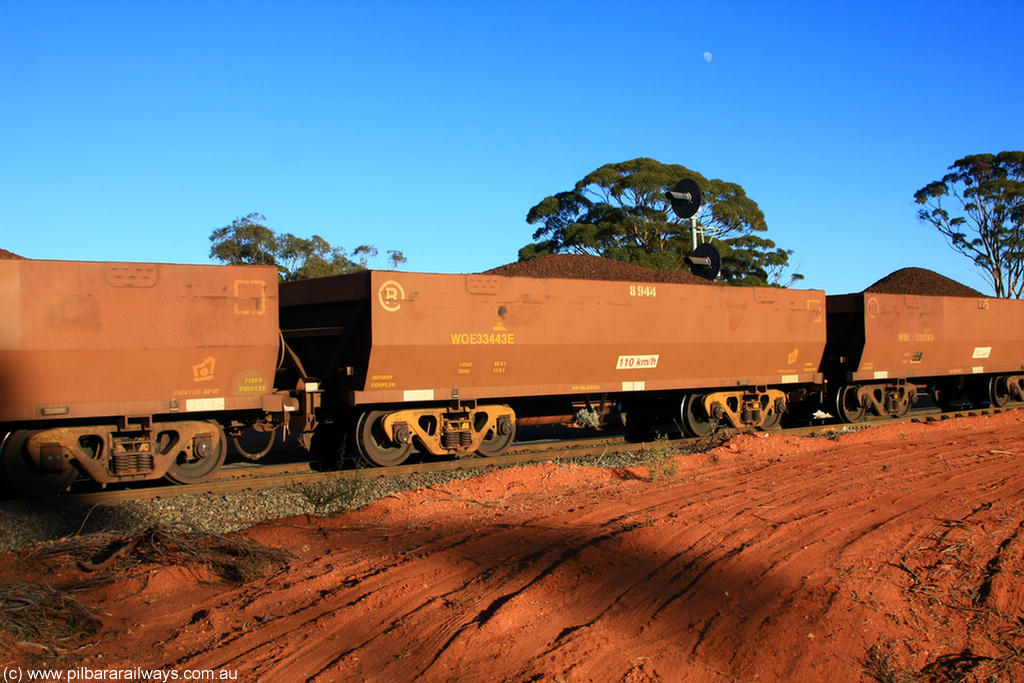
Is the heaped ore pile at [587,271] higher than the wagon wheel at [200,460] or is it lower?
higher

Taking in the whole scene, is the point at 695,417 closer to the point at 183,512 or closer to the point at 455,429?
the point at 455,429

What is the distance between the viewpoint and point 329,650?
458cm

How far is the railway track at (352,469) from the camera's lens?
9.48m

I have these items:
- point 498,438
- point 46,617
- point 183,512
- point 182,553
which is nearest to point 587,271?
point 498,438

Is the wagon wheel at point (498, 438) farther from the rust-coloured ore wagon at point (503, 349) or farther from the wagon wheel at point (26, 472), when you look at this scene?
the wagon wheel at point (26, 472)

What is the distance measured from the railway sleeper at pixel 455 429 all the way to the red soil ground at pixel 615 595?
3.37 metres

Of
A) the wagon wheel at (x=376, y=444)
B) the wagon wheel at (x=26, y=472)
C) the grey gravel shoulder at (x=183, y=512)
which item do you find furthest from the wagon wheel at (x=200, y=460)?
the wagon wheel at (x=376, y=444)

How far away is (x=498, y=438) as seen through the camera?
42.2 feet

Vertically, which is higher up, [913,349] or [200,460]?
[913,349]

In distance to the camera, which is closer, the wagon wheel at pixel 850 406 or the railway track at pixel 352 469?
the railway track at pixel 352 469

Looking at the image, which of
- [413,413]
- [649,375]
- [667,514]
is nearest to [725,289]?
[649,375]

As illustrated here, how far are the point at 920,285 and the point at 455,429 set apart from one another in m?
34.9

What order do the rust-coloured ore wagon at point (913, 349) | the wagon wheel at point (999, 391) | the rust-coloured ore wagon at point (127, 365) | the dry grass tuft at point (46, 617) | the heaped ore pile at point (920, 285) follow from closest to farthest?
the dry grass tuft at point (46, 617) < the rust-coloured ore wagon at point (127, 365) < the rust-coloured ore wagon at point (913, 349) < the wagon wheel at point (999, 391) < the heaped ore pile at point (920, 285)

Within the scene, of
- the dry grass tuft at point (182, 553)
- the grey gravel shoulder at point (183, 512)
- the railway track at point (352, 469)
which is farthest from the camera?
the railway track at point (352, 469)
